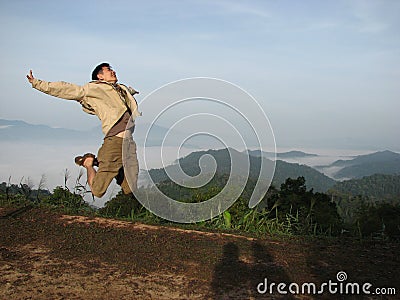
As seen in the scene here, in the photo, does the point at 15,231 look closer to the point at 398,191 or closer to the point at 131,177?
the point at 131,177

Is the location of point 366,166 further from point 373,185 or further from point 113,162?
point 113,162

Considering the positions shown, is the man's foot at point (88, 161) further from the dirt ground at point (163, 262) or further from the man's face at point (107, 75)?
the man's face at point (107, 75)

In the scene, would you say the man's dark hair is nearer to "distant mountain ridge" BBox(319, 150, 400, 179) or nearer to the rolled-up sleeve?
the rolled-up sleeve

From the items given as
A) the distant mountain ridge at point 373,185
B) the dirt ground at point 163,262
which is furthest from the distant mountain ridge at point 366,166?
the dirt ground at point 163,262

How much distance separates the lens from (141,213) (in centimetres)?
693

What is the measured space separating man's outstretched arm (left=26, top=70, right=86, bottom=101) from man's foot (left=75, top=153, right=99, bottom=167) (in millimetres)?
816

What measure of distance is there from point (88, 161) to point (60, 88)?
1071 mm

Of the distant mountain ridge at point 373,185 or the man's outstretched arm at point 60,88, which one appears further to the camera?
the distant mountain ridge at point 373,185

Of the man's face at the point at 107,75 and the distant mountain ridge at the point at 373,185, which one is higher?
the man's face at the point at 107,75

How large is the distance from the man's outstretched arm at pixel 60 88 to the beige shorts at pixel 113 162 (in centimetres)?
66

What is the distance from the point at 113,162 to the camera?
6023 millimetres

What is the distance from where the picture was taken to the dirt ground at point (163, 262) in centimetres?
381

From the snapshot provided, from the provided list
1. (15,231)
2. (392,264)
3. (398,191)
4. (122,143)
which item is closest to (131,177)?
(122,143)

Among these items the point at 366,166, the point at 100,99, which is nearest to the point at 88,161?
the point at 100,99
